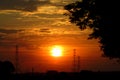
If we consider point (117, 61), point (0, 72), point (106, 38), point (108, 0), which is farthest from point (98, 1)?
point (0, 72)

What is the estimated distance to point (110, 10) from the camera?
136ft

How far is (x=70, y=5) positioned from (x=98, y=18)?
3.36 m

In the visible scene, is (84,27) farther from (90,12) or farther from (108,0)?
(108,0)

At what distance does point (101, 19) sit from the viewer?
141 ft

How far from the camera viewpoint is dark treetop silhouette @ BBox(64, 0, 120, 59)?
41.6 metres

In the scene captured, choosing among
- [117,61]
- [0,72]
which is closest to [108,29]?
[117,61]

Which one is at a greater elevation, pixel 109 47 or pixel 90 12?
pixel 90 12

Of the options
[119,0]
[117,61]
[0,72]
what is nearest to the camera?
[119,0]

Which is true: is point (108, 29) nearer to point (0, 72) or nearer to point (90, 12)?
point (90, 12)

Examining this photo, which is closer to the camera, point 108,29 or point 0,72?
point 108,29

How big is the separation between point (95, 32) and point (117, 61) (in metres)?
5.65

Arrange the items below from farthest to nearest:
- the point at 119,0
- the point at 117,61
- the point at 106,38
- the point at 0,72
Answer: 1. the point at 0,72
2. the point at 117,61
3. the point at 106,38
4. the point at 119,0

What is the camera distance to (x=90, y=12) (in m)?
43.9

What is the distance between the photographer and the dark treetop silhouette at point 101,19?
41625 mm
